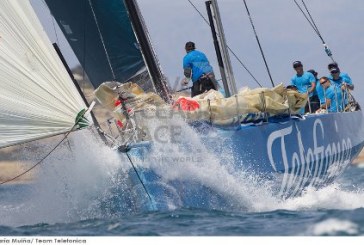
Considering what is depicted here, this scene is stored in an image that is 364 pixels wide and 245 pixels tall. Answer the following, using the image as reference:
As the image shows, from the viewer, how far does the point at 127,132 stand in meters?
6.88

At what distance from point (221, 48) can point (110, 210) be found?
254 cm

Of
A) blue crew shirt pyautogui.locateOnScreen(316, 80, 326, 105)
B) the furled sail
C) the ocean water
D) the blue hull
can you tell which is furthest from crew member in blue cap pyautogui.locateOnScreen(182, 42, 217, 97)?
the furled sail

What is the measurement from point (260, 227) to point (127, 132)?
1920 millimetres

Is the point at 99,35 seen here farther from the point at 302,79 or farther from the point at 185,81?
the point at 302,79

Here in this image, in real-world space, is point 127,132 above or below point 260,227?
above

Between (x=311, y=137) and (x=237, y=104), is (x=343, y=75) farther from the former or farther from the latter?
(x=237, y=104)

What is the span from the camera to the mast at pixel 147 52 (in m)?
7.86

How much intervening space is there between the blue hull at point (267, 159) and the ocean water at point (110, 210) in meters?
0.12

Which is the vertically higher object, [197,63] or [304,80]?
[197,63]

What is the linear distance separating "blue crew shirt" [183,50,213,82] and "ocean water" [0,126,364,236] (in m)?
1.77

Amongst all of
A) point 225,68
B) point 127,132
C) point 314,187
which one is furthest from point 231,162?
point 314,187

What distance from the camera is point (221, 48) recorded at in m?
8.45

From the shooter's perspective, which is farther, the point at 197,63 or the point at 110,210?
the point at 197,63

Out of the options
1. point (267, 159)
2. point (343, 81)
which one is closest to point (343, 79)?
point (343, 81)
